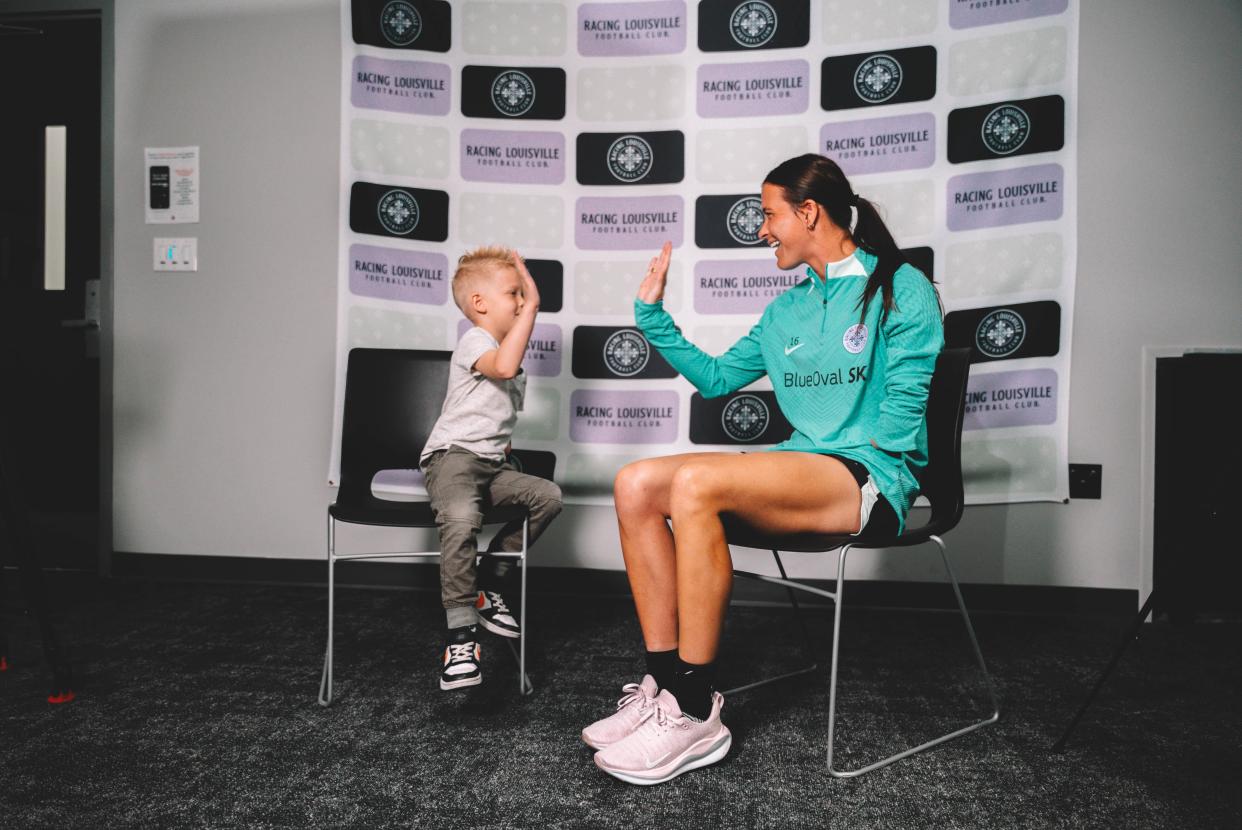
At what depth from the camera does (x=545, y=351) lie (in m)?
2.70

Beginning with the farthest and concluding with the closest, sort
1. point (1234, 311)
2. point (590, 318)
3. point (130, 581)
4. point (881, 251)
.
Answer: point (130, 581) → point (590, 318) → point (1234, 311) → point (881, 251)

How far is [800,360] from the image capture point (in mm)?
1697

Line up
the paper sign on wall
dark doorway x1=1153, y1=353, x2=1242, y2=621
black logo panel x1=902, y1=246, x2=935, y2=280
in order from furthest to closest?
the paper sign on wall → black logo panel x1=902, y1=246, x2=935, y2=280 → dark doorway x1=1153, y1=353, x2=1242, y2=621

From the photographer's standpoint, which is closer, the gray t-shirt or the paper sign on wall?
the gray t-shirt

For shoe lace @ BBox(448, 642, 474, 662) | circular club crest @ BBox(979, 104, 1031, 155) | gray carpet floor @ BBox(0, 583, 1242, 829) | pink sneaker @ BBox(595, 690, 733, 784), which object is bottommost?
gray carpet floor @ BBox(0, 583, 1242, 829)

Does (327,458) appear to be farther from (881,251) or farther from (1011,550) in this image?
(1011,550)

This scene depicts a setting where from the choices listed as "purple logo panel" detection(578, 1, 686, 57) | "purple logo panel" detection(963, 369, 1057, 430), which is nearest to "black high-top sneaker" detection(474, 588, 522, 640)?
"purple logo panel" detection(963, 369, 1057, 430)

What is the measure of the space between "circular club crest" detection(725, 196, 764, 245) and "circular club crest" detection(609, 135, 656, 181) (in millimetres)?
334

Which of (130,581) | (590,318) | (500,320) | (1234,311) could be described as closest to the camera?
(500,320)

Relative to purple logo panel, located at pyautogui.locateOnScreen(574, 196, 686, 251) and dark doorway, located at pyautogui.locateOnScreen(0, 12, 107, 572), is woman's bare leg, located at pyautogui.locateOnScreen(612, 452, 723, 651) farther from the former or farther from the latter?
dark doorway, located at pyautogui.locateOnScreen(0, 12, 107, 572)

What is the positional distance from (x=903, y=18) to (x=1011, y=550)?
72.2 inches

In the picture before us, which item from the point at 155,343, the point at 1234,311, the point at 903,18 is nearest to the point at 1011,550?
the point at 1234,311

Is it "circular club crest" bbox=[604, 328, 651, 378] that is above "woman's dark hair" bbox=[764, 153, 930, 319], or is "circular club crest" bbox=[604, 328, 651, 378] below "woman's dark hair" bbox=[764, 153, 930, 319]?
below

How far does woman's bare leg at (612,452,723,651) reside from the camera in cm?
154
